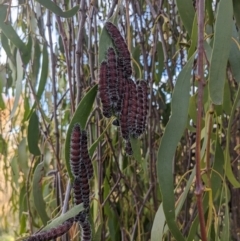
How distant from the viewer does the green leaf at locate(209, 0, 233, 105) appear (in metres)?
0.44

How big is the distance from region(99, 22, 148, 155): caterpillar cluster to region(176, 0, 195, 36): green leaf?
0.38ft

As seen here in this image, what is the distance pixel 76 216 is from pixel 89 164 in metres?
0.06

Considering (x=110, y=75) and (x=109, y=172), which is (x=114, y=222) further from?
(x=110, y=75)

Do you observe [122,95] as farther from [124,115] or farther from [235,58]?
[235,58]

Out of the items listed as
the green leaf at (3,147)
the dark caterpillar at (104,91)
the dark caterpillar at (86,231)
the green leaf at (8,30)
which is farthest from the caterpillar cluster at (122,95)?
the green leaf at (3,147)

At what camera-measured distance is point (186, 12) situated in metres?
0.56

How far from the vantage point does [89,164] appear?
0.49m

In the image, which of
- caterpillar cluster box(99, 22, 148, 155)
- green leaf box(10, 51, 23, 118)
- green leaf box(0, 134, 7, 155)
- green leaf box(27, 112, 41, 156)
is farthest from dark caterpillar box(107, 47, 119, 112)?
green leaf box(0, 134, 7, 155)

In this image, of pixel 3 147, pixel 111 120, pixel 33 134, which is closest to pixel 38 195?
pixel 33 134

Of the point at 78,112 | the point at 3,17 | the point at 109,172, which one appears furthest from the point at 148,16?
the point at 78,112

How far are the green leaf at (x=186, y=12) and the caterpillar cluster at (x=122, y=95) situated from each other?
117mm

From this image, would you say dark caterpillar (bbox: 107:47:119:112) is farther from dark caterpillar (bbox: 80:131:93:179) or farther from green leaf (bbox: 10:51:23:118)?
green leaf (bbox: 10:51:23:118)

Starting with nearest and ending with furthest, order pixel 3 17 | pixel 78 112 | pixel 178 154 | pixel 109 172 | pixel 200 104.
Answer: pixel 200 104, pixel 78 112, pixel 3 17, pixel 109 172, pixel 178 154

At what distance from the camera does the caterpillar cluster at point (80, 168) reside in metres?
0.48
